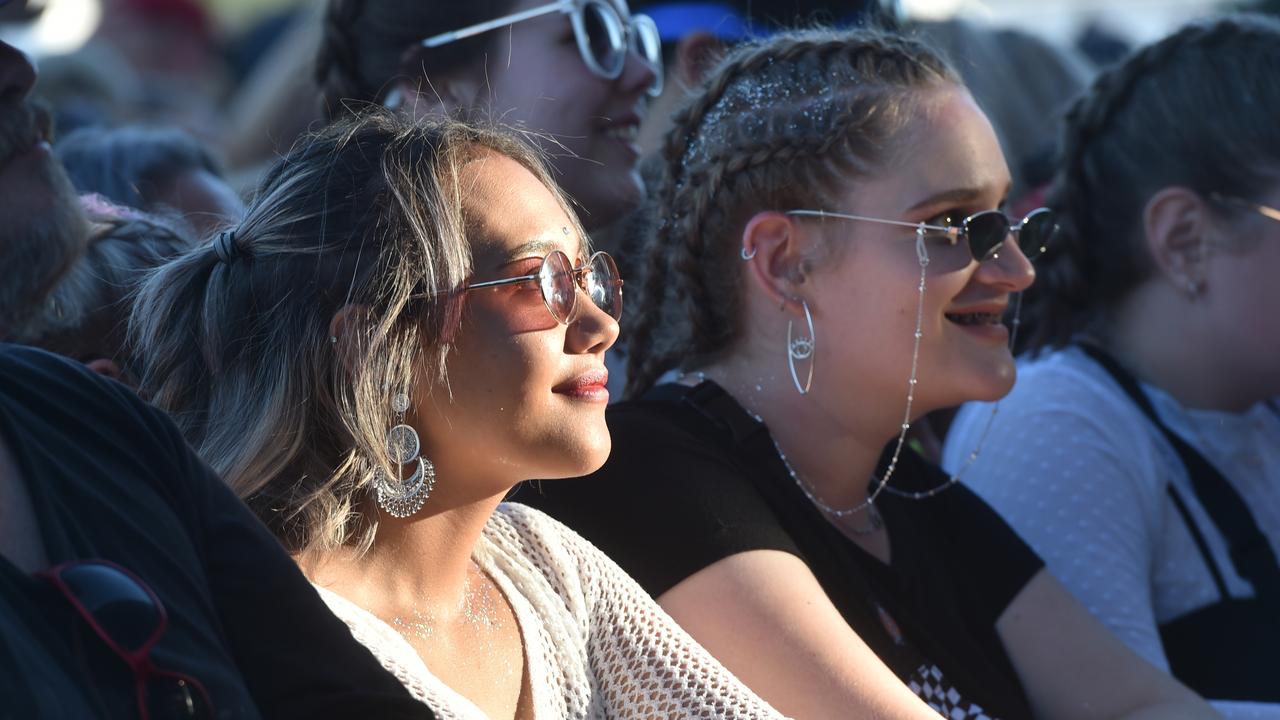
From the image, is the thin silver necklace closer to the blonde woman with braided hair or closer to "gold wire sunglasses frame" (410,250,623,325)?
the blonde woman with braided hair

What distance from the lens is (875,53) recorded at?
259 cm

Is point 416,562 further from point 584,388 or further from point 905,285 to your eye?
point 905,285

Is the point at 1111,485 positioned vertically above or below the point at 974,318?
below

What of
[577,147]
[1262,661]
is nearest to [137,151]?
[577,147]

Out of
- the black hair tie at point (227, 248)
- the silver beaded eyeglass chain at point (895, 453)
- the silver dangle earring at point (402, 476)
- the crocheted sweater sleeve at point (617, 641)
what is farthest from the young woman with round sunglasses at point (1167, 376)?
the black hair tie at point (227, 248)

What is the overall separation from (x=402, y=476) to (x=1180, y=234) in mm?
2056

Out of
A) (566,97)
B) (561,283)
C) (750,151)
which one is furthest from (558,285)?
(566,97)

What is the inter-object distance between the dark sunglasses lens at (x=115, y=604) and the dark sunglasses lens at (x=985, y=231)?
5.41ft

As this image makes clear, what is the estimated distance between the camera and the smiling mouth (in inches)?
99.7

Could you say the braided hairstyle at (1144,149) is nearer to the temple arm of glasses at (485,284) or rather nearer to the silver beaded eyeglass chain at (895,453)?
the silver beaded eyeglass chain at (895,453)

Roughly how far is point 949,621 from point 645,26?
1.65m

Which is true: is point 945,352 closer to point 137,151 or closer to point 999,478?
point 999,478

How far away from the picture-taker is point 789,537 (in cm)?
226

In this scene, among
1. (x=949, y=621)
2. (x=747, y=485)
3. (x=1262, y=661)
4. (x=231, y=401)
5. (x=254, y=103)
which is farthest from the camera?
(x=254, y=103)
